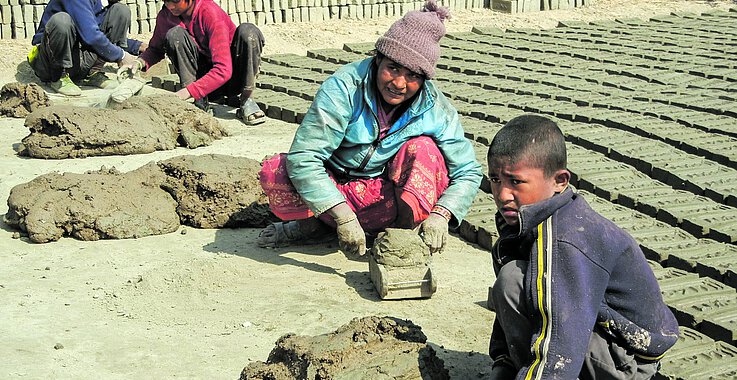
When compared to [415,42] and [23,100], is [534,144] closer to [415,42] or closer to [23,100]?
[415,42]

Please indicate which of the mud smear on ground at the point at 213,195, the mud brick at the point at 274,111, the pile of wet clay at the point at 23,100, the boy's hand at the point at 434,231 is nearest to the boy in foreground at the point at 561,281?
the boy's hand at the point at 434,231

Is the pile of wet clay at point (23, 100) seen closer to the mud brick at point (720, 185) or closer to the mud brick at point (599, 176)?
the mud brick at point (599, 176)

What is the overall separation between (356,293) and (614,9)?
1035cm

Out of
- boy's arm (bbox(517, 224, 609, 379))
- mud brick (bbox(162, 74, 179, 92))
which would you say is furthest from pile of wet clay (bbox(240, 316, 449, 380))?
mud brick (bbox(162, 74, 179, 92))

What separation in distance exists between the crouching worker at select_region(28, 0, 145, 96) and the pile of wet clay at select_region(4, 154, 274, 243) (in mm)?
3128

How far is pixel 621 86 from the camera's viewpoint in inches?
319

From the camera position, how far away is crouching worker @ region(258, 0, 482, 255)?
4.35 meters

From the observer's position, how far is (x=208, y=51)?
25.1 ft

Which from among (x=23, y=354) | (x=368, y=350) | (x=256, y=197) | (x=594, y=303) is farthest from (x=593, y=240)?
(x=256, y=197)

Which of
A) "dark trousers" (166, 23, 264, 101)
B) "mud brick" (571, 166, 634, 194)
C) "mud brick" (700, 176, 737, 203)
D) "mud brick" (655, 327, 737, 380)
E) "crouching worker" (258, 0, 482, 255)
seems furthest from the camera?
"dark trousers" (166, 23, 264, 101)

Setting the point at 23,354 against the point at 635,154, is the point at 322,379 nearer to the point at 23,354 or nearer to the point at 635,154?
the point at 23,354

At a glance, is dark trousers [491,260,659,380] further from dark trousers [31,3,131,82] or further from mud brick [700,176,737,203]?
dark trousers [31,3,131,82]

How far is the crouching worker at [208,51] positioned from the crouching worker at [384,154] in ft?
9.09

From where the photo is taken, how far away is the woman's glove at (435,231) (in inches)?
172
